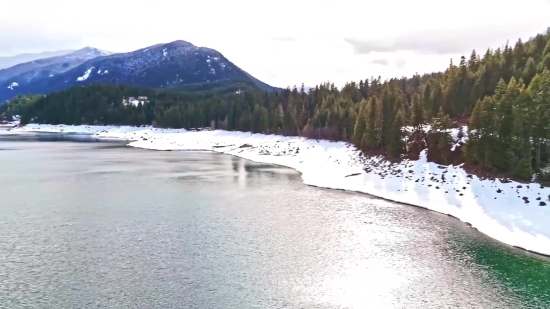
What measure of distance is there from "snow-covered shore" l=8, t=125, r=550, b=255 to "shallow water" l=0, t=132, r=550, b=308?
2950 mm

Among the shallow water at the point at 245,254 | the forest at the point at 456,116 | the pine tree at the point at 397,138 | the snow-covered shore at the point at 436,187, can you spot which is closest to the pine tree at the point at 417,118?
the forest at the point at 456,116

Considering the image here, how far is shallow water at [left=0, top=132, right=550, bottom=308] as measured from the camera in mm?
24688

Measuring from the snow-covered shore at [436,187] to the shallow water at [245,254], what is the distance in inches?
116

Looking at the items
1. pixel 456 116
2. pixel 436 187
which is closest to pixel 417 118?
pixel 456 116

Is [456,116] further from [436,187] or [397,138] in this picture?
[436,187]

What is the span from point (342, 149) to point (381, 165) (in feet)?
79.6

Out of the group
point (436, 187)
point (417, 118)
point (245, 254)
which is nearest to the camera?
point (245, 254)

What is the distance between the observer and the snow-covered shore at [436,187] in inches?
1559

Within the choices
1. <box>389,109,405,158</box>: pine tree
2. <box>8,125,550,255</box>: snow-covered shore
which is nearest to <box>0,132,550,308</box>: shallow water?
<box>8,125,550,255</box>: snow-covered shore

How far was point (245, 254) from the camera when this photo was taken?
1265 inches

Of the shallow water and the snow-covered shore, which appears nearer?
the shallow water

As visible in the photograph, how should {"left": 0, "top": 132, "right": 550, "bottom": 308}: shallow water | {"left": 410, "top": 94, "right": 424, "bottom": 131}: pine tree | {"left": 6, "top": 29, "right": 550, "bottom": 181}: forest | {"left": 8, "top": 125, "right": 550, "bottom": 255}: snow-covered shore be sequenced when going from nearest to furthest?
1. {"left": 0, "top": 132, "right": 550, "bottom": 308}: shallow water
2. {"left": 8, "top": 125, "right": 550, "bottom": 255}: snow-covered shore
3. {"left": 6, "top": 29, "right": 550, "bottom": 181}: forest
4. {"left": 410, "top": 94, "right": 424, "bottom": 131}: pine tree

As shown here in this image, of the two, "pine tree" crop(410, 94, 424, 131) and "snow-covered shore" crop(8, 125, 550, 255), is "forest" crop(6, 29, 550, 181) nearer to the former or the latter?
"pine tree" crop(410, 94, 424, 131)

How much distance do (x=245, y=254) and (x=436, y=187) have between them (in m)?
33.5
